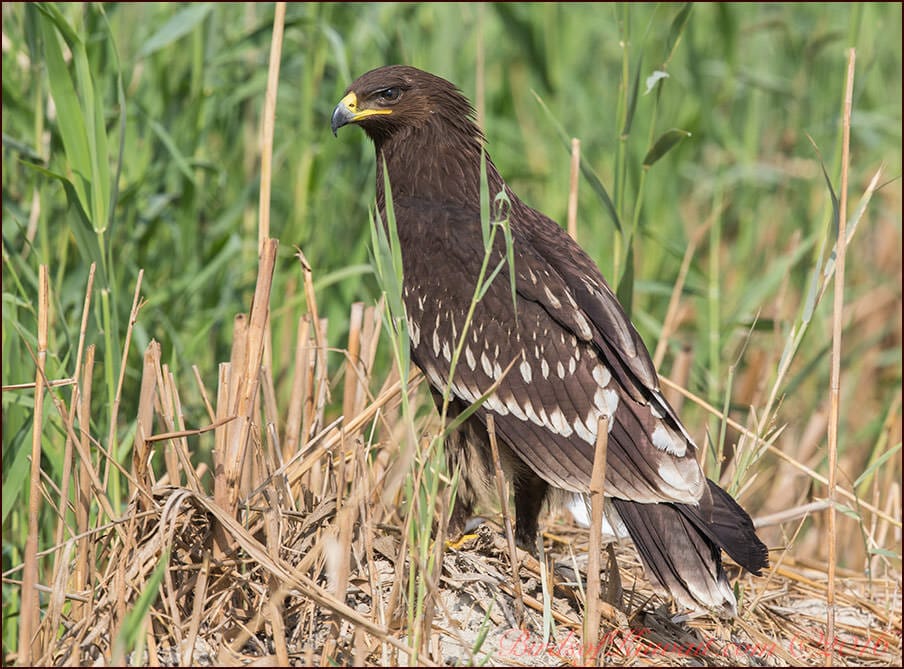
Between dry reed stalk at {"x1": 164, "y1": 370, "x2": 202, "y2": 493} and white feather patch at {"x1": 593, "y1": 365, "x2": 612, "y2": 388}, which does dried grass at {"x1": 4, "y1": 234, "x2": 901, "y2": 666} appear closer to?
dry reed stalk at {"x1": 164, "y1": 370, "x2": 202, "y2": 493}

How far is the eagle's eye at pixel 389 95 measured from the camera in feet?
11.8

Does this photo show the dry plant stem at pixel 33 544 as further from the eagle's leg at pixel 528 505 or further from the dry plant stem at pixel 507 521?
the eagle's leg at pixel 528 505

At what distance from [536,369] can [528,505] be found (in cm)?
50

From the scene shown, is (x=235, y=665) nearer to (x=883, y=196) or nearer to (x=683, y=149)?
(x=683, y=149)

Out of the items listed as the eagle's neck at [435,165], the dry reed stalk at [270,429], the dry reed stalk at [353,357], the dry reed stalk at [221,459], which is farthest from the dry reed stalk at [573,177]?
the dry reed stalk at [221,459]

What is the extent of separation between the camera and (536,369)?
3.29 m

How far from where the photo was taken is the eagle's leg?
136 inches

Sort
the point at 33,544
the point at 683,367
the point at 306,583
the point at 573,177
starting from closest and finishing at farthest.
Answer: the point at 33,544 → the point at 306,583 → the point at 573,177 → the point at 683,367

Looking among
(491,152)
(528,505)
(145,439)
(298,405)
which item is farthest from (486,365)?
(491,152)

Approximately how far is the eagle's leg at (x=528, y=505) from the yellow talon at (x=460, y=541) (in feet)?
0.48

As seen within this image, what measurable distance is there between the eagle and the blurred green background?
33 centimetres

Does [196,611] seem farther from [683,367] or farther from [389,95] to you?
[683,367]

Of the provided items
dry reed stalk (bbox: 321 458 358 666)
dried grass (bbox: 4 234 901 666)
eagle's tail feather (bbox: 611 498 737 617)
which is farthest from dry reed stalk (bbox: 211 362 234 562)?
eagle's tail feather (bbox: 611 498 737 617)

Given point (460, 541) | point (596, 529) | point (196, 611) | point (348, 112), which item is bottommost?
point (460, 541)
